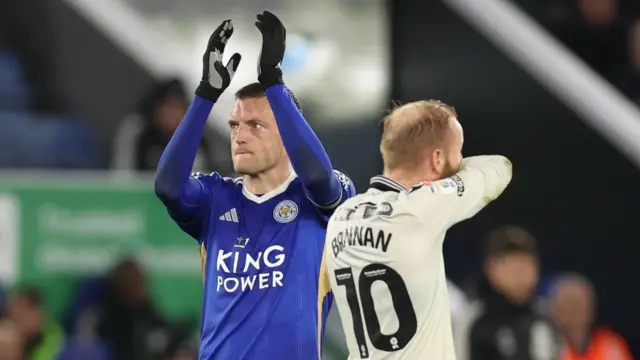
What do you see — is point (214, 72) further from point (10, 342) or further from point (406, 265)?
point (10, 342)

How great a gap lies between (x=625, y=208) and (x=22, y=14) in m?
4.17

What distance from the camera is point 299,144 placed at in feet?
11.3

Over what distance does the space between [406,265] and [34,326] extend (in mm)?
4269

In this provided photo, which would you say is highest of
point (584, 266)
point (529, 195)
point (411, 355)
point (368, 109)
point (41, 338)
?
point (368, 109)

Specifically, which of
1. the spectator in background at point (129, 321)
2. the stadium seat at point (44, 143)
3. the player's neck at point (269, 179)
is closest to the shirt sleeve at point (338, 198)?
the player's neck at point (269, 179)

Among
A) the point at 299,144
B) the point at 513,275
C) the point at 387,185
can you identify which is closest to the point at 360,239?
the point at 387,185

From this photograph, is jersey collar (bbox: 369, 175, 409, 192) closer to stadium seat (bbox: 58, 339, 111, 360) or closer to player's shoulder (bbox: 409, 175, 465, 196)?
player's shoulder (bbox: 409, 175, 465, 196)

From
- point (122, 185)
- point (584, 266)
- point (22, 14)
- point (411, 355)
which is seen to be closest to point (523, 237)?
point (584, 266)

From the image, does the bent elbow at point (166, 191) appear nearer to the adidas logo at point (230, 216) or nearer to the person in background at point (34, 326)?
the adidas logo at point (230, 216)

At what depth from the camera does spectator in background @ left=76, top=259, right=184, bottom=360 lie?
23.0 feet

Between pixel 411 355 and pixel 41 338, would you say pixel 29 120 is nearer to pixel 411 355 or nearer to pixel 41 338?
pixel 41 338

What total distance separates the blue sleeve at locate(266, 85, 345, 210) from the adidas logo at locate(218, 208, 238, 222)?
28 cm

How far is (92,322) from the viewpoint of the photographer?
23.2 feet

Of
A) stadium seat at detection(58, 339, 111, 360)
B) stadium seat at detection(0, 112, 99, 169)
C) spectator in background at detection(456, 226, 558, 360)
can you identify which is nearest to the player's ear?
spectator in background at detection(456, 226, 558, 360)
